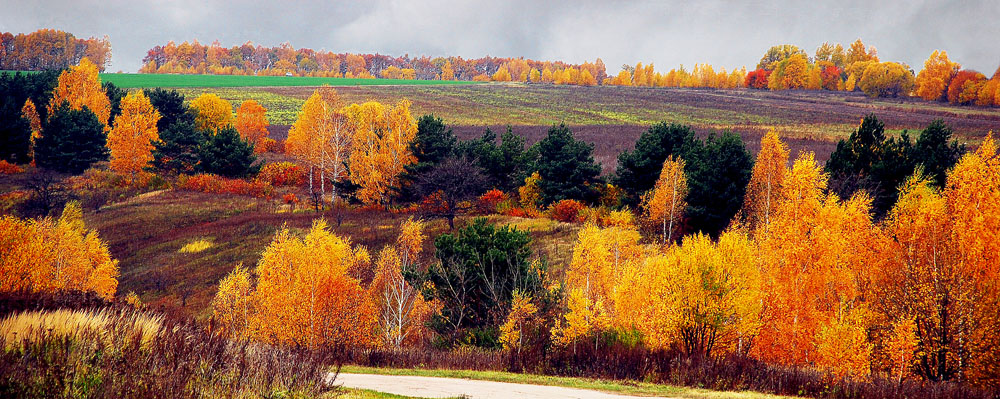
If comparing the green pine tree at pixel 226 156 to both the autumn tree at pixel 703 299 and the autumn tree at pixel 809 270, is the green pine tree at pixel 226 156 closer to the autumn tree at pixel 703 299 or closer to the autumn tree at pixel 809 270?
the autumn tree at pixel 703 299

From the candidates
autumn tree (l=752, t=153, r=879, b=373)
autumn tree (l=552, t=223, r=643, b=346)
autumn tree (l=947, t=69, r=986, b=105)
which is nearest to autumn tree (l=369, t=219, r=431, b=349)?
autumn tree (l=552, t=223, r=643, b=346)

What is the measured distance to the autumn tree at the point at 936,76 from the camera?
5359 inches

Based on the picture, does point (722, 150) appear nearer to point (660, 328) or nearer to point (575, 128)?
point (660, 328)

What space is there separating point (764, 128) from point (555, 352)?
104m

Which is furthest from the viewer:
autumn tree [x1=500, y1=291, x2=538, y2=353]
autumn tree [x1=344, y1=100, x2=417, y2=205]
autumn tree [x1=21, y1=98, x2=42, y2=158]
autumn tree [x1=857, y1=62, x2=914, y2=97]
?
autumn tree [x1=857, y1=62, x2=914, y2=97]

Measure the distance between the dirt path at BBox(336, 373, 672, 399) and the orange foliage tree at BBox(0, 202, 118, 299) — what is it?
2277 centimetres

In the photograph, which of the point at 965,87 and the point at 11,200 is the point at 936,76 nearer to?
the point at 965,87

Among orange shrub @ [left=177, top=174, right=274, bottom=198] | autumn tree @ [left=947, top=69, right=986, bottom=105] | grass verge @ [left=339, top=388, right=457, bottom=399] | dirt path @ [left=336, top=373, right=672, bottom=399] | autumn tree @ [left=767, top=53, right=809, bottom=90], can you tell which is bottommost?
orange shrub @ [left=177, top=174, right=274, bottom=198]

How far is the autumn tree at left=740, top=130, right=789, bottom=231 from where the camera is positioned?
44.2 m

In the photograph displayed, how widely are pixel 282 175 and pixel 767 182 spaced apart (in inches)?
2343

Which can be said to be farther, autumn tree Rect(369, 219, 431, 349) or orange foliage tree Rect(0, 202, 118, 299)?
autumn tree Rect(369, 219, 431, 349)

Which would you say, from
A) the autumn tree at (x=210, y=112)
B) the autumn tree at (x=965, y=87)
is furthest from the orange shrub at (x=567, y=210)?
the autumn tree at (x=965, y=87)

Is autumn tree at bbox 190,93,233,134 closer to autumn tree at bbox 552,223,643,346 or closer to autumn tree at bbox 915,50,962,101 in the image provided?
autumn tree at bbox 552,223,643,346

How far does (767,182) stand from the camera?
4531cm
